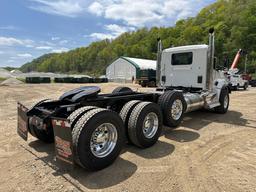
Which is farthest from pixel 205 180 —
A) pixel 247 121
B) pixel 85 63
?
pixel 85 63

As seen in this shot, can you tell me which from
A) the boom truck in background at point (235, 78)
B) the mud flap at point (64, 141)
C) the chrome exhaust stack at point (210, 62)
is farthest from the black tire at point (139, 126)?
the boom truck in background at point (235, 78)

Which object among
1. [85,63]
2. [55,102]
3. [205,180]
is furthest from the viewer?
[85,63]

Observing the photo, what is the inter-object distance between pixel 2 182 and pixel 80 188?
3.86 ft

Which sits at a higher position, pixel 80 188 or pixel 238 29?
pixel 238 29

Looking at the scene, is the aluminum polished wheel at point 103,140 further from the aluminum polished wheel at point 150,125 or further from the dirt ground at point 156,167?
the aluminum polished wheel at point 150,125

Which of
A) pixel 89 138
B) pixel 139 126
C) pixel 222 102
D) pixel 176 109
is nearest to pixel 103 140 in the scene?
pixel 89 138

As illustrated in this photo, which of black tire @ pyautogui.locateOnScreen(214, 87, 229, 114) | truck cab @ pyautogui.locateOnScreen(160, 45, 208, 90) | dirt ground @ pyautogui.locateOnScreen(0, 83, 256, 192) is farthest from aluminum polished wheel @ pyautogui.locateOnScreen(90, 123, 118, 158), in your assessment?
black tire @ pyautogui.locateOnScreen(214, 87, 229, 114)

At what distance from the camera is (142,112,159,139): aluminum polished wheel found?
4408 millimetres

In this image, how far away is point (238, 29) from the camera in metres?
47.4

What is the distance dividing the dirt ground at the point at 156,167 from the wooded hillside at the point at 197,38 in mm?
5439

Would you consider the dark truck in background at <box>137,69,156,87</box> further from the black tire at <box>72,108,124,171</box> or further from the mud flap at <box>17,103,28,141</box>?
the black tire at <box>72,108,124,171</box>

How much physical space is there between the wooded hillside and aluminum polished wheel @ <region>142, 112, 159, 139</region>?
228 inches

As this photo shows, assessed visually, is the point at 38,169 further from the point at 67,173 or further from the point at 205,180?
the point at 205,180

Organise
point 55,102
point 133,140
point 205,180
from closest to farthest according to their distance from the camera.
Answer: point 205,180, point 133,140, point 55,102
